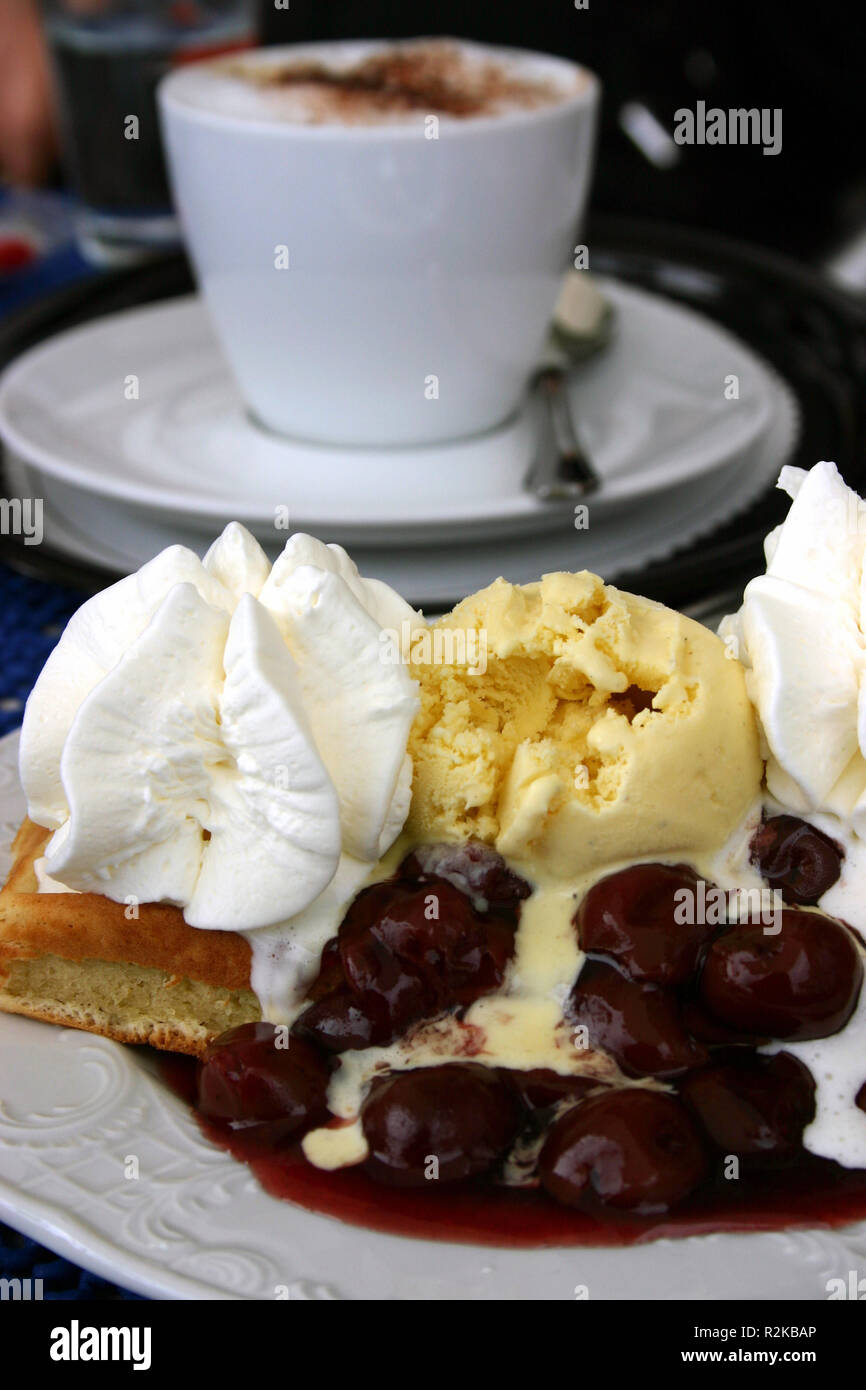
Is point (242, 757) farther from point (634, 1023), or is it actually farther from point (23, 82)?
point (23, 82)

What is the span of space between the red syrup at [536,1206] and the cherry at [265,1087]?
17 millimetres

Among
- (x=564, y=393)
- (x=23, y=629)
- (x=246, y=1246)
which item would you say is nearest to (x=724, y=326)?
(x=564, y=393)

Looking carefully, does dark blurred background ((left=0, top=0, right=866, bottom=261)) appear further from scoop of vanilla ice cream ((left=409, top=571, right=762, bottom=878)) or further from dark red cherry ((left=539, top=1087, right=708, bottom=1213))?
dark red cherry ((left=539, top=1087, right=708, bottom=1213))

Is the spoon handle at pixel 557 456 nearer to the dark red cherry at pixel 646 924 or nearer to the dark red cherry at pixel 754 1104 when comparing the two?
the dark red cherry at pixel 646 924

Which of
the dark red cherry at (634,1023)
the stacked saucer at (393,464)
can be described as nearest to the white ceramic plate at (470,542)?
the stacked saucer at (393,464)

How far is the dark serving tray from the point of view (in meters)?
1.73

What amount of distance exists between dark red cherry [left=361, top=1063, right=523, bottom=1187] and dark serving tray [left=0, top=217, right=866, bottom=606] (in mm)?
720

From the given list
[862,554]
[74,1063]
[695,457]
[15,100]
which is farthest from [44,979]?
[15,100]

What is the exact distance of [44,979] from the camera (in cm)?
124

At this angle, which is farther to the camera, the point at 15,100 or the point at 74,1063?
the point at 15,100

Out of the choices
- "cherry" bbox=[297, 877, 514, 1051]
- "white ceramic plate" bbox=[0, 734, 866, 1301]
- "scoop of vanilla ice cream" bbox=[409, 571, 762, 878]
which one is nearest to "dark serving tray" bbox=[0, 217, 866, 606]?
"scoop of vanilla ice cream" bbox=[409, 571, 762, 878]

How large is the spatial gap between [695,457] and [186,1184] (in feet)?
4.10

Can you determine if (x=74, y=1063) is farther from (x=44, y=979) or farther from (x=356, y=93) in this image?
(x=356, y=93)
